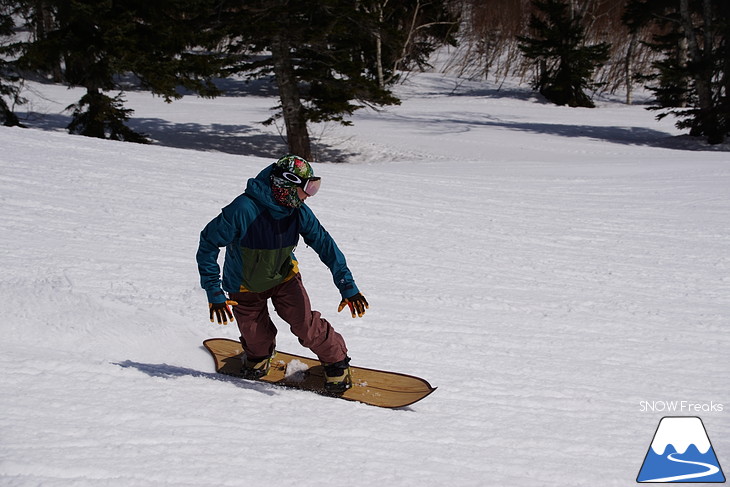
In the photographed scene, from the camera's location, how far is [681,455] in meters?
3.61

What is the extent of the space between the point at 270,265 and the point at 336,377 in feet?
3.11

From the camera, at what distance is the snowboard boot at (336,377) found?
4086 mm

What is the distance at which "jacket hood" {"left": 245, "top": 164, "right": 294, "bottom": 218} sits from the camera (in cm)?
356

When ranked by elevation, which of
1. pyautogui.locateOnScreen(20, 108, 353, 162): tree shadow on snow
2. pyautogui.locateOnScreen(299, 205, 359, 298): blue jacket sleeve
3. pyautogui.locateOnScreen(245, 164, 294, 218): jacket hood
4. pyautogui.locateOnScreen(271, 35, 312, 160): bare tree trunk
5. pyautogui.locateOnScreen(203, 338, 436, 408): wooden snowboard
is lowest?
pyautogui.locateOnScreen(203, 338, 436, 408): wooden snowboard

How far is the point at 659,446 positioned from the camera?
3736 millimetres

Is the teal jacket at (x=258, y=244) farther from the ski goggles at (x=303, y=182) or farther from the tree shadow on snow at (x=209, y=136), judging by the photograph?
the tree shadow on snow at (x=209, y=136)

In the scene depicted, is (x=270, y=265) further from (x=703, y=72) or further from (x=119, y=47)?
(x=703, y=72)

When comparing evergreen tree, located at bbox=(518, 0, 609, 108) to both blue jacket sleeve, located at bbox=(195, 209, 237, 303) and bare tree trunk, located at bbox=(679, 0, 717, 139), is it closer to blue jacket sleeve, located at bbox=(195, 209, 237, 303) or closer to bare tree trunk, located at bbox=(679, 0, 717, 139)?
bare tree trunk, located at bbox=(679, 0, 717, 139)

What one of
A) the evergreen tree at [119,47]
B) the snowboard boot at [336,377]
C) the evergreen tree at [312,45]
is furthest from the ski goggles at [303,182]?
the evergreen tree at [119,47]

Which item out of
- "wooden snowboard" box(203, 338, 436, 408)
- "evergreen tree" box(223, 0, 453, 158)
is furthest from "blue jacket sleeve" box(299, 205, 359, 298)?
"evergreen tree" box(223, 0, 453, 158)

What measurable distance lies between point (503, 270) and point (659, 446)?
3689mm

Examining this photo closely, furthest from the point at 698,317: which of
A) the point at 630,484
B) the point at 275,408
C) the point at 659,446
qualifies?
the point at 275,408

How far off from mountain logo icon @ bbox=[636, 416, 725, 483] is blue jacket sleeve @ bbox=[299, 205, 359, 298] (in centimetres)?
198

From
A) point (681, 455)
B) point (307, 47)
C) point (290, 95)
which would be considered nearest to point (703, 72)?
point (307, 47)
